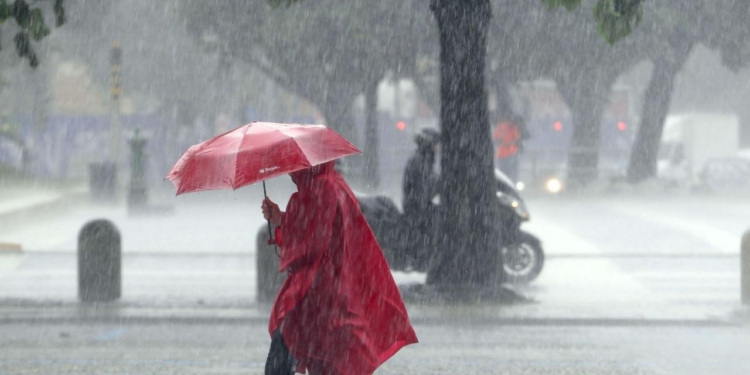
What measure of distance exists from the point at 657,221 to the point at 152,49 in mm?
28119

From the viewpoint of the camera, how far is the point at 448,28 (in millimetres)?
11531

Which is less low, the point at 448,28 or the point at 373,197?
the point at 448,28

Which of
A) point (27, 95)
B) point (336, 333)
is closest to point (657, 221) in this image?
point (336, 333)

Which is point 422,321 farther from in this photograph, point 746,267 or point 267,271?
point 746,267

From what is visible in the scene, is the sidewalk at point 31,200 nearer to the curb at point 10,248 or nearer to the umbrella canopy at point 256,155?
the curb at point 10,248

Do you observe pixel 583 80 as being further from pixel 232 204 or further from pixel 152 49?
pixel 152 49

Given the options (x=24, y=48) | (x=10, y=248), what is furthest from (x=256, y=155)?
(x=10, y=248)

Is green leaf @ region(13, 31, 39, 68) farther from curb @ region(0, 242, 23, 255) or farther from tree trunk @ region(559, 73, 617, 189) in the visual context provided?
tree trunk @ region(559, 73, 617, 189)

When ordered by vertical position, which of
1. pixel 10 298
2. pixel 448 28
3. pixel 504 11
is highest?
pixel 504 11

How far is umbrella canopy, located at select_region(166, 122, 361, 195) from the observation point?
4969 mm

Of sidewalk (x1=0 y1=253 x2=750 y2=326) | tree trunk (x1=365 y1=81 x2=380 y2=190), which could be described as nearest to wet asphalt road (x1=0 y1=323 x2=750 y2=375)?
sidewalk (x1=0 y1=253 x2=750 y2=326)

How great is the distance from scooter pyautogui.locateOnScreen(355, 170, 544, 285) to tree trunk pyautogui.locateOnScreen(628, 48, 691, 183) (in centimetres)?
1949

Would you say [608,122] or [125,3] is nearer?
[125,3]

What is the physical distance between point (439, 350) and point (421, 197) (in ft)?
9.97
